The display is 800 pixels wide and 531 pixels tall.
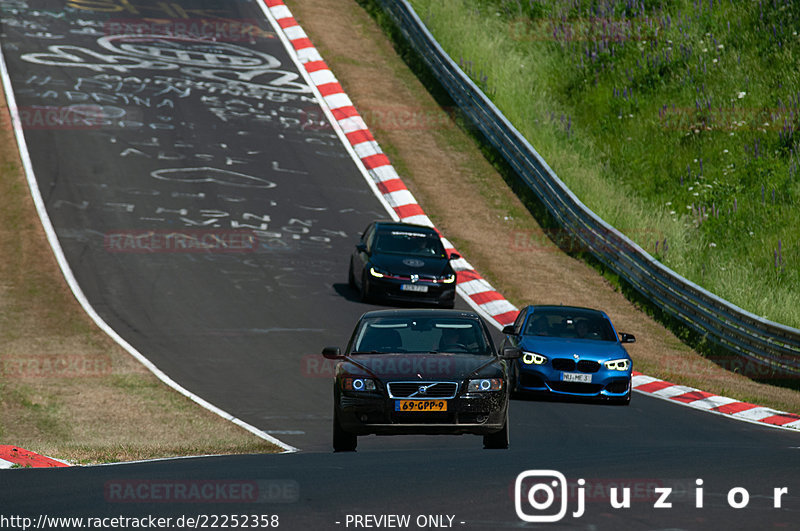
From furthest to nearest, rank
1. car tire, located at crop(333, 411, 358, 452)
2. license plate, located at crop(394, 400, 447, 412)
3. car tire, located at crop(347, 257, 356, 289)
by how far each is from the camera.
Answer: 1. car tire, located at crop(347, 257, 356, 289)
2. car tire, located at crop(333, 411, 358, 452)
3. license plate, located at crop(394, 400, 447, 412)

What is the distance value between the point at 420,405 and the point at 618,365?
225 inches

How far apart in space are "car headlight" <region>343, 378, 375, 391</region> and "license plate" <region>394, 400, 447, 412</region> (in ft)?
0.98

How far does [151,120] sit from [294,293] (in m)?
11.4

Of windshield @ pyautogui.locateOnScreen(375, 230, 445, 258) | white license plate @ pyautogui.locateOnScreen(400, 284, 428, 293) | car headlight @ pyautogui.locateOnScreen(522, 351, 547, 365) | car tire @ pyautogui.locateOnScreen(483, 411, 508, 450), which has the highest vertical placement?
car tire @ pyautogui.locateOnScreen(483, 411, 508, 450)

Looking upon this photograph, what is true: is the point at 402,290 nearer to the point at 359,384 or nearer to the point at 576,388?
the point at 576,388

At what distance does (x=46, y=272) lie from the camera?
22.4 meters

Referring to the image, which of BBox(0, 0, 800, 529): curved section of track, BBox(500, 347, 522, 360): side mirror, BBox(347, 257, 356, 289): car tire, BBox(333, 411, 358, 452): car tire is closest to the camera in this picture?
BBox(0, 0, 800, 529): curved section of track

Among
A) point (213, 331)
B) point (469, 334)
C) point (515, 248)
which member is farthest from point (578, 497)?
point (515, 248)

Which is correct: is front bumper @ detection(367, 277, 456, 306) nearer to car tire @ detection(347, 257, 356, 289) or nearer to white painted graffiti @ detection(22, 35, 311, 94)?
car tire @ detection(347, 257, 356, 289)

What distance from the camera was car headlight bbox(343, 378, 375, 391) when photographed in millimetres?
11383

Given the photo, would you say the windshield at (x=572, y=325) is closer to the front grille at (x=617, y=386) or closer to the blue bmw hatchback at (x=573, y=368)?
the blue bmw hatchback at (x=573, y=368)

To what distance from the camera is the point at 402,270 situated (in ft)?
72.9

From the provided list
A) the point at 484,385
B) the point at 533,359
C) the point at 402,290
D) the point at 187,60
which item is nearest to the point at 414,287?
the point at 402,290

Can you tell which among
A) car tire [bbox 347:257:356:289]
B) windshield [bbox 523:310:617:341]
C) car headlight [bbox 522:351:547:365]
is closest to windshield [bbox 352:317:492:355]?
car headlight [bbox 522:351:547:365]
